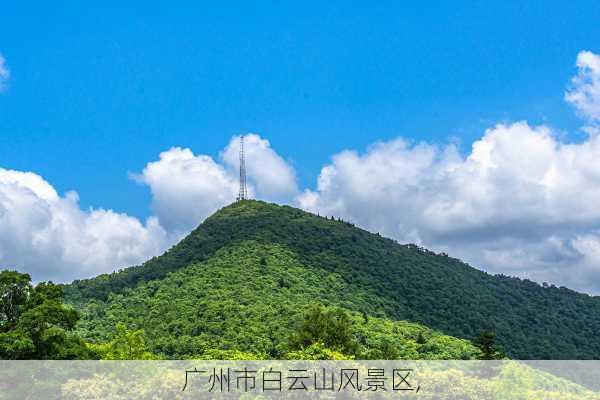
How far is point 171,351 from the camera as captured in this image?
40812 millimetres

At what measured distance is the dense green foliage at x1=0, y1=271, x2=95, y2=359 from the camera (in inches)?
816

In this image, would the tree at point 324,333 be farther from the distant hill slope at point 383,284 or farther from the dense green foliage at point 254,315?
the distant hill slope at point 383,284

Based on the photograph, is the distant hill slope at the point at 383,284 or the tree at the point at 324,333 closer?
the tree at the point at 324,333

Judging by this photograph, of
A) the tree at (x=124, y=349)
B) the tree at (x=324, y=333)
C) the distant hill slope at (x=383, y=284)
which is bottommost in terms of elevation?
the tree at (x=124, y=349)

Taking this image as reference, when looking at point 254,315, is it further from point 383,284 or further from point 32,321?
point 32,321

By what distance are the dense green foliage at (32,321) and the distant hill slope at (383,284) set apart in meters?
26.4

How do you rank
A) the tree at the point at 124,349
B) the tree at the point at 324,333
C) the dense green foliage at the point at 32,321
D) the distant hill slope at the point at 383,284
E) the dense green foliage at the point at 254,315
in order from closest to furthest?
1. the dense green foliage at the point at 32,321
2. the tree at the point at 124,349
3. the tree at the point at 324,333
4. the dense green foliage at the point at 254,315
5. the distant hill slope at the point at 383,284

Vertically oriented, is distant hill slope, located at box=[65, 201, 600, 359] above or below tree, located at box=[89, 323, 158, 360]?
above

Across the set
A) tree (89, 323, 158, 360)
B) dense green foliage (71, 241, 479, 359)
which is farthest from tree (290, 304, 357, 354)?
tree (89, 323, 158, 360)

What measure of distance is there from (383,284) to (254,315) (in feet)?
67.9

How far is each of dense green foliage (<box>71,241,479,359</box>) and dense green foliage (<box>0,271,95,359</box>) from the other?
681cm

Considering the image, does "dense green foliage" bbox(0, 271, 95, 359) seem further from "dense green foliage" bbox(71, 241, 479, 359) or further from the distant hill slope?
the distant hill slope

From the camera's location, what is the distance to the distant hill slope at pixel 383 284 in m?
58.7

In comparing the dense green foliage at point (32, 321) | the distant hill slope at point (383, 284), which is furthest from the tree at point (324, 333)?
the distant hill slope at point (383, 284)
